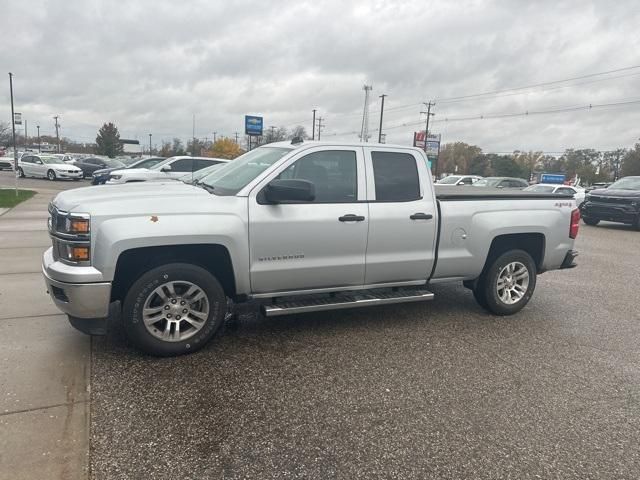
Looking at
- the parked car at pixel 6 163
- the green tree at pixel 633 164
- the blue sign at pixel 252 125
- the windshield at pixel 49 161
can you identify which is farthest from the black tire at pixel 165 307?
the green tree at pixel 633 164

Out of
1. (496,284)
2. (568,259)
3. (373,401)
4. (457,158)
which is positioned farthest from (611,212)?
(457,158)

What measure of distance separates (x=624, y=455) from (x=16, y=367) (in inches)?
168

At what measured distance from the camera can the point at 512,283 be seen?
534 centimetres

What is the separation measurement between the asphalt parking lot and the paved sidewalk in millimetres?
77

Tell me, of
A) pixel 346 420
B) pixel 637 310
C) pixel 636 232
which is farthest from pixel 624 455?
pixel 636 232

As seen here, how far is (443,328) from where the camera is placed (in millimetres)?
4863

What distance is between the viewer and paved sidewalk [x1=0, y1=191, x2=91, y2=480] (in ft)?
8.32

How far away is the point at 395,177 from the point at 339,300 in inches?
53.3

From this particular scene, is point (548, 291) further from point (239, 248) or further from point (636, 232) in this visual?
point (636, 232)

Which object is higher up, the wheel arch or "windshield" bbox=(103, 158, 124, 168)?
"windshield" bbox=(103, 158, 124, 168)

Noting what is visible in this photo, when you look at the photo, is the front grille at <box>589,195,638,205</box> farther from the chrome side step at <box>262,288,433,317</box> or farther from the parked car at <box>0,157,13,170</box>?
the parked car at <box>0,157,13,170</box>

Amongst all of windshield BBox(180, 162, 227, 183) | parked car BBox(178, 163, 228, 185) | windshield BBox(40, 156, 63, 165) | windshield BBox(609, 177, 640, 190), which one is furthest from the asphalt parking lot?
windshield BBox(40, 156, 63, 165)

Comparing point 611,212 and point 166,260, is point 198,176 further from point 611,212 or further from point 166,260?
point 611,212

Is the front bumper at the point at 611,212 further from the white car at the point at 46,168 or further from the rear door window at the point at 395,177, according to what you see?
the white car at the point at 46,168
